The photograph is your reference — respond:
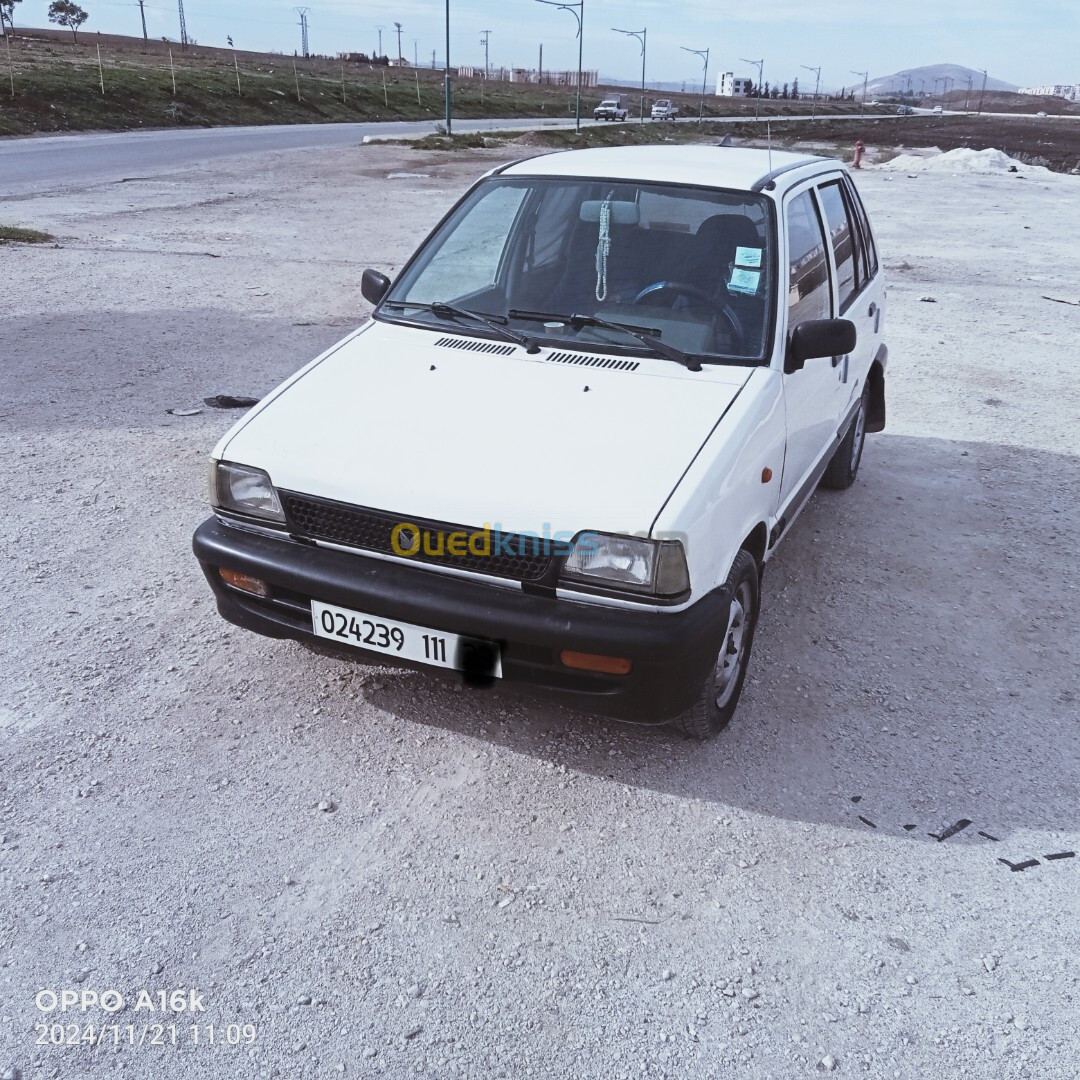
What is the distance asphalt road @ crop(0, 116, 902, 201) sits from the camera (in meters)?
19.7

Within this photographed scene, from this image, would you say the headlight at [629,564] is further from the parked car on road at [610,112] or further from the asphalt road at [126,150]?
the parked car on road at [610,112]

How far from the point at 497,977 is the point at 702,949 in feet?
1.81

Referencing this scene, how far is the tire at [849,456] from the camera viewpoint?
18.4 feet

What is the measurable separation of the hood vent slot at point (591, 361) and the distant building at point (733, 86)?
16931 centimetres

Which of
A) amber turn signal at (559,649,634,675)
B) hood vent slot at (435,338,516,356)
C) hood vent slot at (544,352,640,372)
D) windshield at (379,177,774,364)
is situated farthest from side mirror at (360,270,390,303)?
amber turn signal at (559,649,634,675)

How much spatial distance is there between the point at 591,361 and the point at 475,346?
478 millimetres

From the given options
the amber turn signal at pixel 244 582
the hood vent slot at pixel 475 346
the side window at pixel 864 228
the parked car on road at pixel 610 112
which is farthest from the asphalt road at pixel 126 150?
the parked car on road at pixel 610 112

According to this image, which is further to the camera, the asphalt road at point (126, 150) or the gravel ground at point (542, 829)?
the asphalt road at point (126, 150)

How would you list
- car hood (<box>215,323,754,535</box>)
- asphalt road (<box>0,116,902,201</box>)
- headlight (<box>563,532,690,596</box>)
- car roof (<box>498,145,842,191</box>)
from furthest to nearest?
asphalt road (<box>0,116,902,201</box>) < car roof (<box>498,145,842,191</box>) < car hood (<box>215,323,754,535</box>) < headlight (<box>563,532,690,596</box>)

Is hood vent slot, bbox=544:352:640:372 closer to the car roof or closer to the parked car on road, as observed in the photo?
the car roof

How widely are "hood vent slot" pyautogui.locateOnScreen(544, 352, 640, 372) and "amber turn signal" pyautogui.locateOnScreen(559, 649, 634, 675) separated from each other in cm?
114

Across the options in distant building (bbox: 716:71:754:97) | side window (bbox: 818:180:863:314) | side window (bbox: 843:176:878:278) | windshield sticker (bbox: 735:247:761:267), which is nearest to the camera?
windshield sticker (bbox: 735:247:761:267)

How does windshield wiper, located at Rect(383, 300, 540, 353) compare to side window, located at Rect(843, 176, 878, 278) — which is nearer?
windshield wiper, located at Rect(383, 300, 540, 353)

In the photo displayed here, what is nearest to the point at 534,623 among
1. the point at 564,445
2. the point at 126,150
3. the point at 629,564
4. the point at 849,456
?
the point at 629,564
